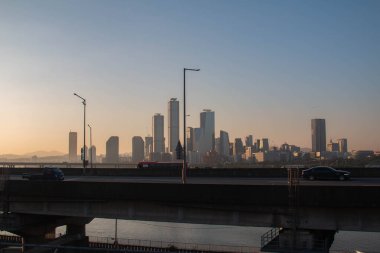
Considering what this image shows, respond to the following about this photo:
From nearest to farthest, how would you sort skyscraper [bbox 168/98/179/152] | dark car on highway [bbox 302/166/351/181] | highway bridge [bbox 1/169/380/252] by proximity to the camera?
highway bridge [bbox 1/169/380/252] < dark car on highway [bbox 302/166/351/181] < skyscraper [bbox 168/98/179/152]

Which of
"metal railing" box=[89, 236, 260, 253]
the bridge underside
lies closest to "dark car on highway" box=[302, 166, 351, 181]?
"metal railing" box=[89, 236, 260, 253]

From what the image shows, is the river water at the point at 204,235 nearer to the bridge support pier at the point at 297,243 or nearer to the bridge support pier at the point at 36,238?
the bridge support pier at the point at 36,238

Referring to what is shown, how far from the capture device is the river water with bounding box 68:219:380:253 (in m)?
47.5

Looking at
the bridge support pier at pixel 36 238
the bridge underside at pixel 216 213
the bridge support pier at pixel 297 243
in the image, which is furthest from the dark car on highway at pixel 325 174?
the bridge support pier at pixel 36 238

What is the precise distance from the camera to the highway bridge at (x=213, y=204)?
78.2 ft

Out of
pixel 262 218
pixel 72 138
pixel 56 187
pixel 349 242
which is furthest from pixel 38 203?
pixel 72 138

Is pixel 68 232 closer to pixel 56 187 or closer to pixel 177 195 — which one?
pixel 56 187

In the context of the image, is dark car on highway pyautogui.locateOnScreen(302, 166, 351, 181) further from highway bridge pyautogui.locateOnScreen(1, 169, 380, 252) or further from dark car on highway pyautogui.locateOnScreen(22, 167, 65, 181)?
dark car on highway pyautogui.locateOnScreen(22, 167, 65, 181)

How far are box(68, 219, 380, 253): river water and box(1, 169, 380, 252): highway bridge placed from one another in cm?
1998

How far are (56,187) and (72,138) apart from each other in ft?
563

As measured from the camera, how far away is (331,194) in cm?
2395

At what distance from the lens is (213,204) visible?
1046 inches

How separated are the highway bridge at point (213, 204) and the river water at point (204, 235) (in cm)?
1998

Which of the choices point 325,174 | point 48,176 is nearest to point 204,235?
point 325,174
